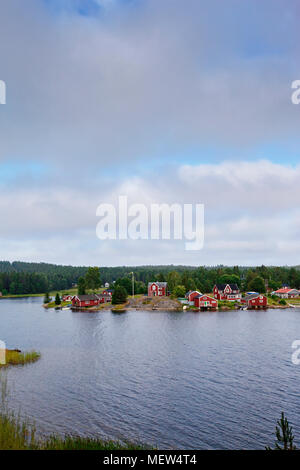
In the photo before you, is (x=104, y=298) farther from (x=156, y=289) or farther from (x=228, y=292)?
(x=228, y=292)

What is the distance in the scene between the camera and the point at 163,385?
37.3 meters

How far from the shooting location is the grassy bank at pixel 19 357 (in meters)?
45.7

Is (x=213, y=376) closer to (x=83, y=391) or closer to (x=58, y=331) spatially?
(x=83, y=391)

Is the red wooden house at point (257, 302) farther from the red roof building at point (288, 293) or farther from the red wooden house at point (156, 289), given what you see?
the red wooden house at point (156, 289)

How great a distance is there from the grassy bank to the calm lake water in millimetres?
1647

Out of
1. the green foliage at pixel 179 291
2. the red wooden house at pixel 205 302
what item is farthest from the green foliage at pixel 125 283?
the red wooden house at pixel 205 302

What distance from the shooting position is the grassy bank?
150ft

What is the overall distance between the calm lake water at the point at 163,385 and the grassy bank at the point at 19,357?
1647 millimetres

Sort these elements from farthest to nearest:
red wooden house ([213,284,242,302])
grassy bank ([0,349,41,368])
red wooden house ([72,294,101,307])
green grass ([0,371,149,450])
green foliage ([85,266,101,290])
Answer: green foliage ([85,266,101,290]) < red wooden house ([213,284,242,302]) < red wooden house ([72,294,101,307]) < grassy bank ([0,349,41,368]) < green grass ([0,371,149,450])

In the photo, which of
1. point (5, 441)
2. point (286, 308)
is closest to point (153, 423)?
point (5, 441)

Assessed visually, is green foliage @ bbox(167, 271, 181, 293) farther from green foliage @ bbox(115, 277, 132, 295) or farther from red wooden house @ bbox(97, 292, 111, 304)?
red wooden house @ bbox(97, 292, 111, 304)

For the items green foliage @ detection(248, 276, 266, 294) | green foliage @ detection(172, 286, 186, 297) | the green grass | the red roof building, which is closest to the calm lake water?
the green grass
